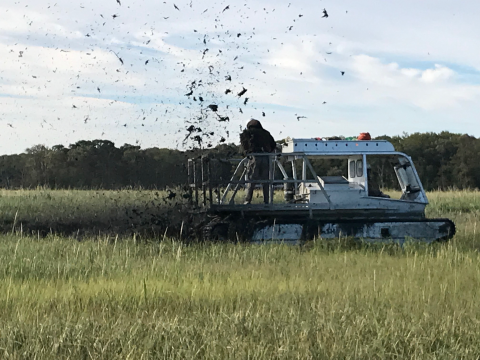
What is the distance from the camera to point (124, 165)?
41.2 meters

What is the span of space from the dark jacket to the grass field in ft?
9.32

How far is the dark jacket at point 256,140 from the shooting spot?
13227 mm

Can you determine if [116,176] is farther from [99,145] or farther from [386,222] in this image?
[386,222]

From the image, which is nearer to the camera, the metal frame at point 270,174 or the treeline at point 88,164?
the metal frame at point 270,174

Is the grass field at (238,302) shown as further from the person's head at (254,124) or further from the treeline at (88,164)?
the treeline at (88,164)

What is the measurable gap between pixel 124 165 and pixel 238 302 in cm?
3548

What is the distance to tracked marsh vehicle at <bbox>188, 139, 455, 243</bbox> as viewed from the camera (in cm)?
1173

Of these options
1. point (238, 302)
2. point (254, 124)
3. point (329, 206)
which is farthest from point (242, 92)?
point (238, 302)

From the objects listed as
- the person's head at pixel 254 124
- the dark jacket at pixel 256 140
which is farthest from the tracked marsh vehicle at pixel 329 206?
the person's head at pixel 254 124

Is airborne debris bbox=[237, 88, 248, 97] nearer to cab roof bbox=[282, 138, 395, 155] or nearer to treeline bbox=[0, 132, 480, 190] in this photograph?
cab roof bbox=[282, 138, 395, 155]

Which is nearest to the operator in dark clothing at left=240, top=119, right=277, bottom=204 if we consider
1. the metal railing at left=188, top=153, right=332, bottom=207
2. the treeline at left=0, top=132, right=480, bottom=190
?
the metal railing at left=188, top=153, right=332, bottom=207

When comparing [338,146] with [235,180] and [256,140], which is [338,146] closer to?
[256,140]

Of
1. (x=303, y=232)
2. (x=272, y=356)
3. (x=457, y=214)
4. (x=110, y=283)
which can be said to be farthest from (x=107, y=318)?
(x=457, y=214)

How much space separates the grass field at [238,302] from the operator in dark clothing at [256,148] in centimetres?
204
